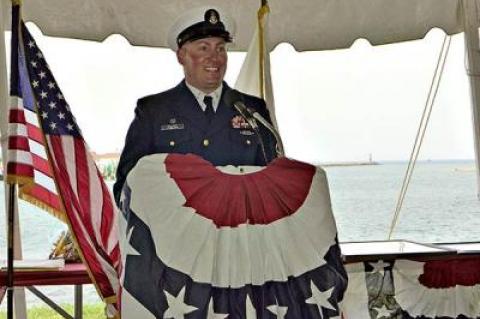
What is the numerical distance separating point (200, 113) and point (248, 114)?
19cm

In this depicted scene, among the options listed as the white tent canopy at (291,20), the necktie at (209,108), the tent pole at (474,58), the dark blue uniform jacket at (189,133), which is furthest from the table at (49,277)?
the tent pole at (474,58)

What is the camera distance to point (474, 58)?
3189 mm

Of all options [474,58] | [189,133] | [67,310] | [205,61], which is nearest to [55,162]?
[189,133]

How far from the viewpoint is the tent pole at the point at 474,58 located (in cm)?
315

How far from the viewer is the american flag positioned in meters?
2.08

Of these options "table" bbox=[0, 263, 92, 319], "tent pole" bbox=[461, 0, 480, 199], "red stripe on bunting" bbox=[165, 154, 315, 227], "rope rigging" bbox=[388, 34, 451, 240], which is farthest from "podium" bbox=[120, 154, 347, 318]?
"rope rigging" bbox=[388, 34, 451, 240]

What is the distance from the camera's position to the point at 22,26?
226 cm

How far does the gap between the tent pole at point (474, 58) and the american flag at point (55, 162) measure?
1.84 metres

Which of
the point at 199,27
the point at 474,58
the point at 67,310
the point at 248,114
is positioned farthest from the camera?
the point at 67,310

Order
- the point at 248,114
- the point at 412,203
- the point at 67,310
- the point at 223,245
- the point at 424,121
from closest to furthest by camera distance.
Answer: the point at 223,245 → the point at 248,114 → the point at 424,121 → the point at 67,310 → the point at 412,203

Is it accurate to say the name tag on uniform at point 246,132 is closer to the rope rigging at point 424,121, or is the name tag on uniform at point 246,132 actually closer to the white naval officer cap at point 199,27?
the white naval officer cap at point 199,27

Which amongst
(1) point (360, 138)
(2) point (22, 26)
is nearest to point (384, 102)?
(1) point (360, 138)

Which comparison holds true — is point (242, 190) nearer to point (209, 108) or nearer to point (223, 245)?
point (223, 245)

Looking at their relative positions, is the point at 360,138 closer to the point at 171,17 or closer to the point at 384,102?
the point at 384,102
